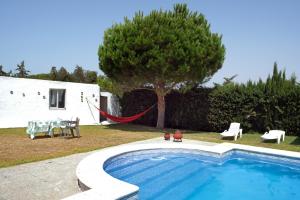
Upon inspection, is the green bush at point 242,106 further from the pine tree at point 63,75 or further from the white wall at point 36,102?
the pine tree at point 63,75

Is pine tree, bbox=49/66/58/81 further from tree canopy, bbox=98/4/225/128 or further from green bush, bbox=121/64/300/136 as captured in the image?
tree canopy, bbox=98/4/225/128

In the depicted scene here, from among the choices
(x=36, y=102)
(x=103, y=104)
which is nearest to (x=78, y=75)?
(x=103, y=104)

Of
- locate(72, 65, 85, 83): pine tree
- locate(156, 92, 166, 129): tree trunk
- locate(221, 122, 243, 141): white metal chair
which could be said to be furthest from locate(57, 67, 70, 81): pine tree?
locate(221, 122, 243, 141): white metal chair

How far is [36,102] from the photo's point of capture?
16.8 metres

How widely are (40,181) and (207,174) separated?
15.2ft

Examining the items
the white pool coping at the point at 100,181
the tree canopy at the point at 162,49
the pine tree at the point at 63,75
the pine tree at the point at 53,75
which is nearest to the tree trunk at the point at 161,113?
the tree canopy at the point at 162,49

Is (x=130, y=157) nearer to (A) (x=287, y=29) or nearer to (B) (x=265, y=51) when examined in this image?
(A) (x=287, y=29)

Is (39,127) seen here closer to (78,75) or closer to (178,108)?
(178,108)

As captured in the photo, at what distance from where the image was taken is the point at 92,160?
7.05 m

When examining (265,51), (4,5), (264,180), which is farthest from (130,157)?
(265,51)

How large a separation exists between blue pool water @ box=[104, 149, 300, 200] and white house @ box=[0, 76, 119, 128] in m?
10.2

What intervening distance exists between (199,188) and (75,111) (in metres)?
13.3

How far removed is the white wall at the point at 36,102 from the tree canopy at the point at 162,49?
3.95m

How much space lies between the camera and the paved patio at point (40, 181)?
4.87 m
